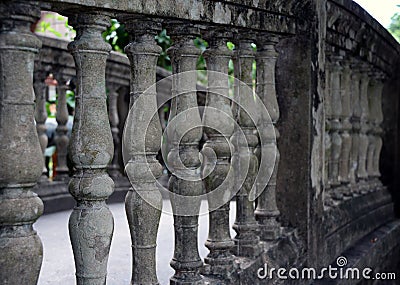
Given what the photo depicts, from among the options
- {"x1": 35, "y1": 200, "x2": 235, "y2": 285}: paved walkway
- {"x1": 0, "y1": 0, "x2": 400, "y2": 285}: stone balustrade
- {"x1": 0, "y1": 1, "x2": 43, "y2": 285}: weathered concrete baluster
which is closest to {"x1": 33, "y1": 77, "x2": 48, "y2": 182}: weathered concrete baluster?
{"x1": 0, "y1": 0, "x2": 400, "y2": 285}: stone balustrade

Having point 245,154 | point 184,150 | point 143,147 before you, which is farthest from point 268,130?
point 143,147

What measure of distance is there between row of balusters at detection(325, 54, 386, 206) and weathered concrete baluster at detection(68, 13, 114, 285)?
78.3 inches

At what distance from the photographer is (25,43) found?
163cm

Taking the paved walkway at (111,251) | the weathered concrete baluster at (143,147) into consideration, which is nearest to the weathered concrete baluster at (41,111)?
the paved walkway at (111,251)

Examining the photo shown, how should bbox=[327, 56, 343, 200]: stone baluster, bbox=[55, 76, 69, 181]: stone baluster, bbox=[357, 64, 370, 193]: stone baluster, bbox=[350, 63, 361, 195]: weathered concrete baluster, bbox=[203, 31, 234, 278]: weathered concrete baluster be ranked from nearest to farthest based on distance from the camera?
bbox=[203, 31, 234, 278]: weathered concrete baluster < bbox=[327, 56, 343, 200]: stone baluster < bbox=[350, 63, 361, 195]: weathered concrete baluster < bbox=[357, 64, 370, 193]: stone baluster < bbox=[55, 76, 69, 181]: stone baluster

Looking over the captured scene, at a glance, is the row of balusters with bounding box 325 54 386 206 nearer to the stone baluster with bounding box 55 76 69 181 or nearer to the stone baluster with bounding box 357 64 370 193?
the stone baluster with bounding box 357 64 370 193

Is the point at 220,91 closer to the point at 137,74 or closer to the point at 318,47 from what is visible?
the point at 137,74

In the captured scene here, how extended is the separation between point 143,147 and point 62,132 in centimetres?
319

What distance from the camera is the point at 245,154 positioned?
276cm

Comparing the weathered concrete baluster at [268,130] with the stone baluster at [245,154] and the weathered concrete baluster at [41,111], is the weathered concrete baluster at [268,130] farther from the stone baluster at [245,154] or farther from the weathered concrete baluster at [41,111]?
the weathered concrete baluster at [41,111]

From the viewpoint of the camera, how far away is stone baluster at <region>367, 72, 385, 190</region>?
16.5 ft

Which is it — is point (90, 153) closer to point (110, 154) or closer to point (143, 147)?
point (110, 154)

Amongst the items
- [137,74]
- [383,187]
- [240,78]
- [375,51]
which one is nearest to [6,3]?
[137,74]

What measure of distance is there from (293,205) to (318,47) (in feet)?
2.86
